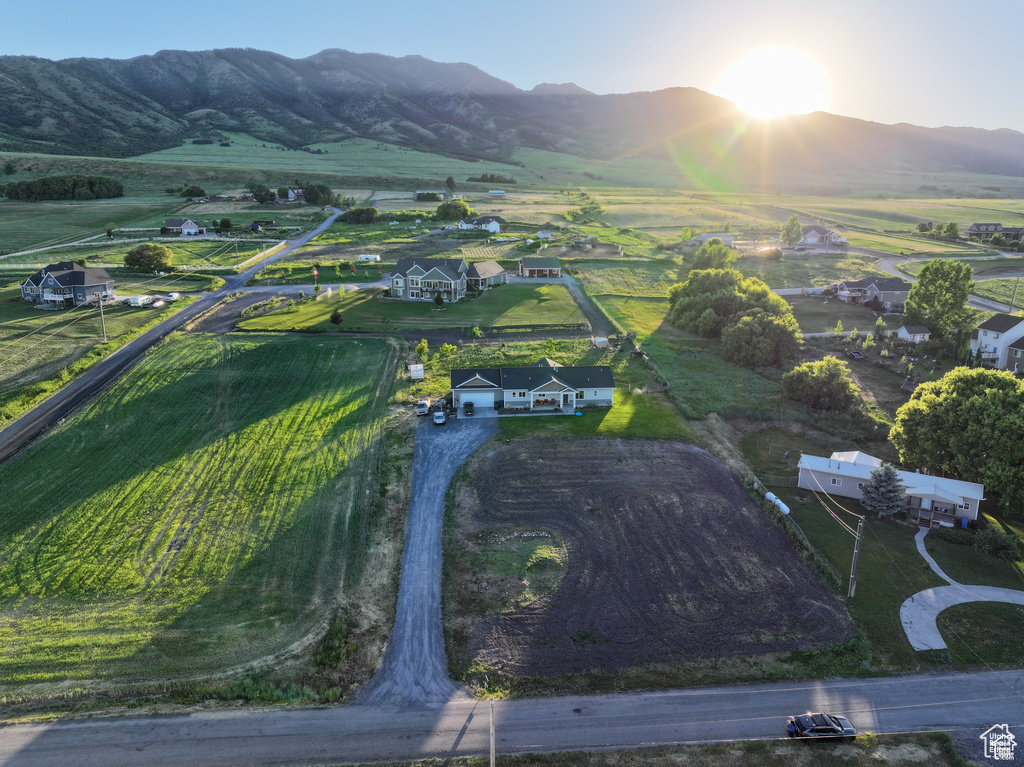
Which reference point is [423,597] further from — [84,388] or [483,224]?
[483,224]

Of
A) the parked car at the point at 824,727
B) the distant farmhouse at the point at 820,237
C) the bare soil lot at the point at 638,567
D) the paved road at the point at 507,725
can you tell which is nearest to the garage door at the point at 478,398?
the bare soil lot at the point at 638,567

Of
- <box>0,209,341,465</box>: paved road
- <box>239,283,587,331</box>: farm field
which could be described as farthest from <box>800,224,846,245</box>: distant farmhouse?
<box>0,209,341,465</box>: paved road

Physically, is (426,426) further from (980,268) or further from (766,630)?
(980,268)

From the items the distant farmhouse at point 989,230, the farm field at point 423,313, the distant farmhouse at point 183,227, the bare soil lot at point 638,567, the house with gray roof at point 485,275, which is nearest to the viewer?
the bare soil lot at point 638,567

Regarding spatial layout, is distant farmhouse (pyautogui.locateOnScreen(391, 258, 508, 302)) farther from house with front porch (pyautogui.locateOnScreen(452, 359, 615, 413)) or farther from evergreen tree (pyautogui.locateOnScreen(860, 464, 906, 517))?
evergreen tree (pyautogui.locateOnScreen(860, 464, 906, 517))

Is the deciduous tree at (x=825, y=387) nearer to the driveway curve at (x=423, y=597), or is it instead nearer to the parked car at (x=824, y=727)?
the driveway curve at (x=423, y=597)

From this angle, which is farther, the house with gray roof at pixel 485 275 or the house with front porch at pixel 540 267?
the house with front porch at pixel 540 267
